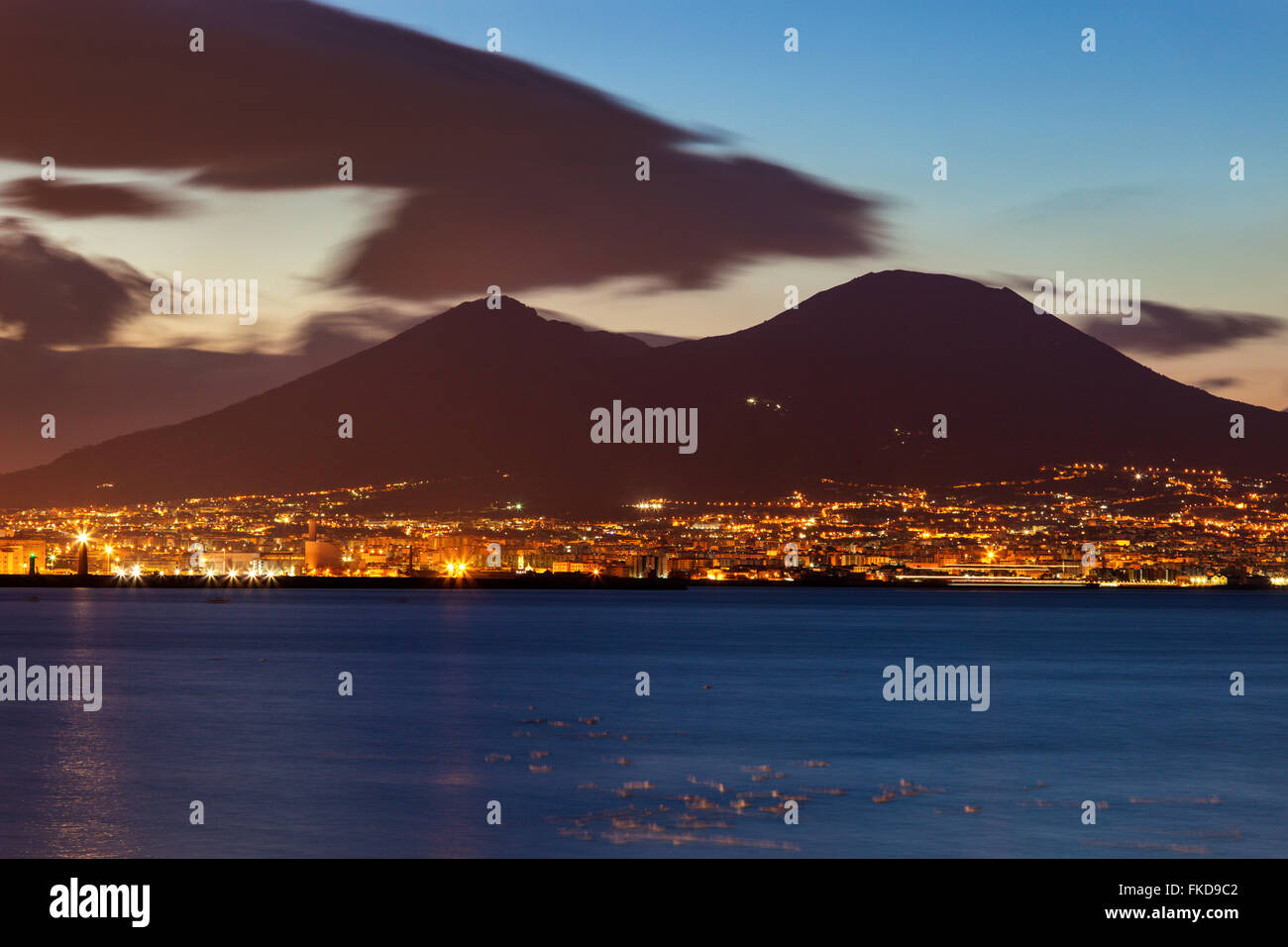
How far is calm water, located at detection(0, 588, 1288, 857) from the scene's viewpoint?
70.9 ft

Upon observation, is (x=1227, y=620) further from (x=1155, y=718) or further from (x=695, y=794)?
(x=695, y=794)

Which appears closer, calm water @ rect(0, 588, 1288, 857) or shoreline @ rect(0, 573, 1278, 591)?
calm water @ rect(0, 588, 1288, 857)

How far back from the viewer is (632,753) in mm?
30250

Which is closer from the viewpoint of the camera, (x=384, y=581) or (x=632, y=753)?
(x=632, y=753)

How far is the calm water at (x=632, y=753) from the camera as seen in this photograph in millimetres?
21625

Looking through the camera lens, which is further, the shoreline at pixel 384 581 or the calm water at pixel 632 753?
the shoreline at pixel 384 581

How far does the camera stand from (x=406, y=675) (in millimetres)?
53219

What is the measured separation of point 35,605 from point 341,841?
4732 inches

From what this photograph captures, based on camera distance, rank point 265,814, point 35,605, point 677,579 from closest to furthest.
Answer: point 265,814 → point 35,605 → point 677,579
